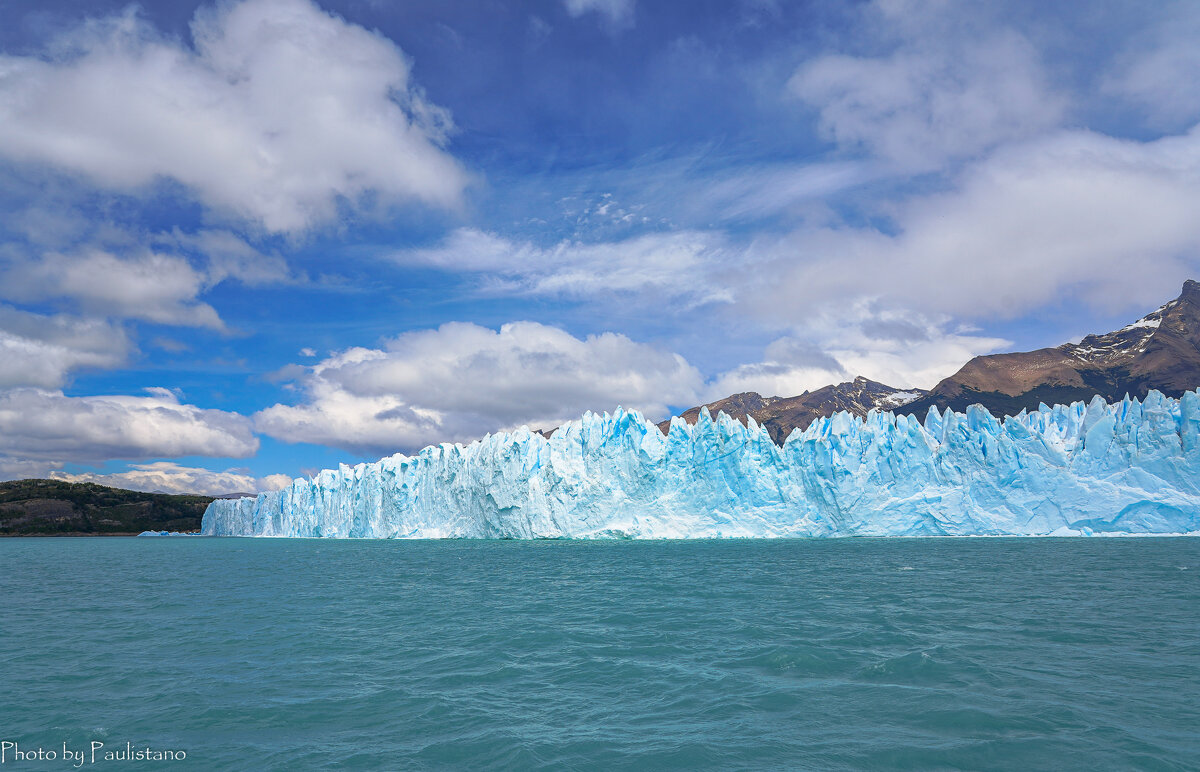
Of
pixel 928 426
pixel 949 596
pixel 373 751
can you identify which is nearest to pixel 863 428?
pixel 928 426

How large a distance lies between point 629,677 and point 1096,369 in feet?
513

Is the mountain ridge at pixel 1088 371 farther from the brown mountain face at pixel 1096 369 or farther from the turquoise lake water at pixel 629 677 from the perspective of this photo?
the turquoise lake water at pixel 629 677

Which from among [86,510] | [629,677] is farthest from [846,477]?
[86,510]

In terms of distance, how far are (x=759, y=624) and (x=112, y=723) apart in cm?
1086

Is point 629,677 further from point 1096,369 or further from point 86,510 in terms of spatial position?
point 1096,369

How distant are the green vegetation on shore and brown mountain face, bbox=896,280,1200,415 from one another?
148764mm

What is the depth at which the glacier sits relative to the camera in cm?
4134

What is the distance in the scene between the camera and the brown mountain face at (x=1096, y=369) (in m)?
117

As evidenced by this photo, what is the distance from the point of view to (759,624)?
13570mm

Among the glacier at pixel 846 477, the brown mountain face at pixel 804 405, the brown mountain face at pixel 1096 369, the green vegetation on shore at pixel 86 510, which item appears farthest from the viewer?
the brown mountain face at pixel 804 405

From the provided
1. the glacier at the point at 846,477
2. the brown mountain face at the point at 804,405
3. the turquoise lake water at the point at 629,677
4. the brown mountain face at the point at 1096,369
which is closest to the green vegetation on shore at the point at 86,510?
the glacier at the point at 846,477

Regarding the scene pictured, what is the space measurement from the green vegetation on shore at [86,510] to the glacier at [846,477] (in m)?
79.3

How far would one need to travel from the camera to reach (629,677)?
32.1 feet

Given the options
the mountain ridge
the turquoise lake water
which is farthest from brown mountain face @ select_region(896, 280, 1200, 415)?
the turquoise lake water
